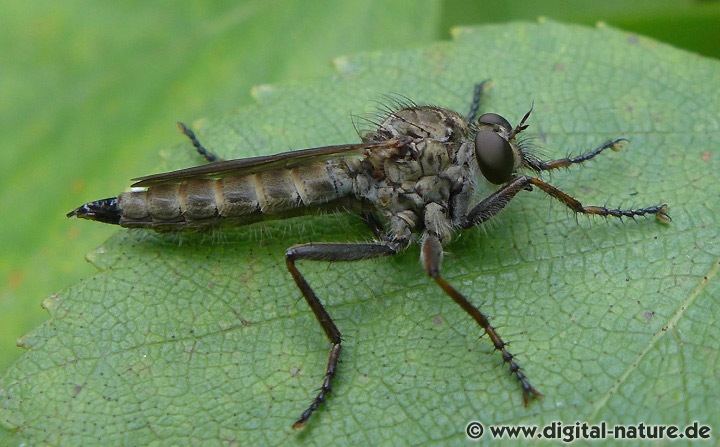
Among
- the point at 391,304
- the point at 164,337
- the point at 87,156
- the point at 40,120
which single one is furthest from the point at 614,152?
the point at 40,120

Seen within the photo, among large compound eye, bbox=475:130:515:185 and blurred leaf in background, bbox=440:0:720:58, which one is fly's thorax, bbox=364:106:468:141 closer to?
large compound eye, bbox=475:130:515:185

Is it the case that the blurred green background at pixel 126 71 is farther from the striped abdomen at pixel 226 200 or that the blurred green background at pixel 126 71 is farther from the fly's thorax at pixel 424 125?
the fly's thorax at pixel 424 125

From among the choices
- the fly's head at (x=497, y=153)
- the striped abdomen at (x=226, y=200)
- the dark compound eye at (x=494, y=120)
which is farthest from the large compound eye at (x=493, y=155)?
the striped abdomen at (x=226, y=200)

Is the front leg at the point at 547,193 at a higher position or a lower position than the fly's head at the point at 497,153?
lower

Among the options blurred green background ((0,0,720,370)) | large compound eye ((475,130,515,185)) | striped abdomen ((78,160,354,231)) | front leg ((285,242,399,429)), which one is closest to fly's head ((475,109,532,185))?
large compound eye ((475,130,515,185))

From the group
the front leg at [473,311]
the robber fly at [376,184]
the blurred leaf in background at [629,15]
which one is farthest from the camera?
the blurred leaf in background at [629,15]

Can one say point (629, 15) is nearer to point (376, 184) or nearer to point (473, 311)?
point (376, 184)

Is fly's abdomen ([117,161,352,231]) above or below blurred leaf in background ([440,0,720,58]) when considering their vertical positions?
below

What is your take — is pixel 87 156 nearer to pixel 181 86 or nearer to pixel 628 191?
pixel 181 86
